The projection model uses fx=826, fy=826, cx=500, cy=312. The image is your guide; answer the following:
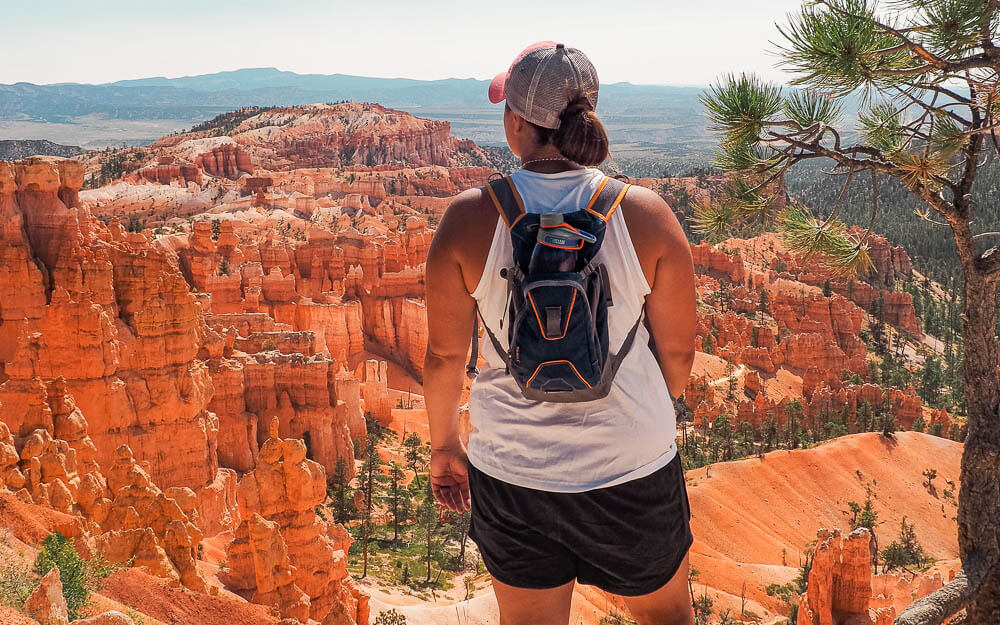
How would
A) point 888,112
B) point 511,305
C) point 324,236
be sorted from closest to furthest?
point 511,305
point 888,112
point 324,236

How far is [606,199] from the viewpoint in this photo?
2.24 meters

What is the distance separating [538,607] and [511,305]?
0.90 m

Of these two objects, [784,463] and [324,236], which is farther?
[324,236]

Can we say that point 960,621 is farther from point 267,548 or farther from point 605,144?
point 267,548

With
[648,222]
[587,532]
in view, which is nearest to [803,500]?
[587,532]

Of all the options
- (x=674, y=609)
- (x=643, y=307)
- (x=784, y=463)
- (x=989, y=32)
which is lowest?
(x=784, y=463)

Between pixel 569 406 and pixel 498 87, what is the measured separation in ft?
3.27

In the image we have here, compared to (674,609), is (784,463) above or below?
below

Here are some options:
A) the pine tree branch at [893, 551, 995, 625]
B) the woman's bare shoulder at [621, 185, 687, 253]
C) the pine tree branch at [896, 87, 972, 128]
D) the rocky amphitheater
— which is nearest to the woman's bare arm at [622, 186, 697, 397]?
the woman's bare shoulder at [621, 185, 687, 253]

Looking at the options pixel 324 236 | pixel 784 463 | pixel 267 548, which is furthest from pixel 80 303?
pixel 324 236

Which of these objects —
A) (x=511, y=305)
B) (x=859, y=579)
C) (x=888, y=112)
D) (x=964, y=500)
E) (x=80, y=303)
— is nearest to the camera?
(x=511, y=305)

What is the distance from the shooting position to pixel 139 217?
53750mm

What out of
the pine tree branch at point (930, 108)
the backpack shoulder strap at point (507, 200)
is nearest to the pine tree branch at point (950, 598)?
the pine tree branch at point (930, 108)

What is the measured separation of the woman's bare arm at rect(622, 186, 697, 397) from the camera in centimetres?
225
